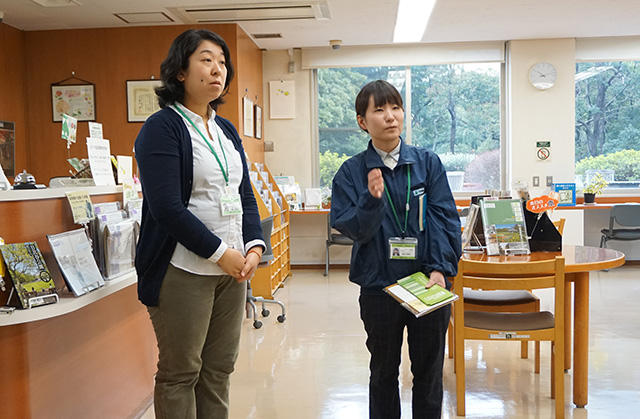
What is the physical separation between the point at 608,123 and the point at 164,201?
7125mm

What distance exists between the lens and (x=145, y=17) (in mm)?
5355

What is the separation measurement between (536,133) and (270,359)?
4871 millimetres

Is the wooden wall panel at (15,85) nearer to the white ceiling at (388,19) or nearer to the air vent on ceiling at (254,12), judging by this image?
the white ceiling at (388,19)

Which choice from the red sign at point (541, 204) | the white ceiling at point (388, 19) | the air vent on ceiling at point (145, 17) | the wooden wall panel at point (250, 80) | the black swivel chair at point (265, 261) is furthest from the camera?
the wooden wall panel at point (250, 80)

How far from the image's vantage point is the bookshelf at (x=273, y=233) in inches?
212

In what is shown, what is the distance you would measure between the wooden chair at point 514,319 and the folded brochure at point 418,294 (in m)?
0.75

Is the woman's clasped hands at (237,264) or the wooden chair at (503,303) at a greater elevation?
the woman's clasped hands at (237,264)

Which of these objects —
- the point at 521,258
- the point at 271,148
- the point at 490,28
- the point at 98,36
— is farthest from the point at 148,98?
the point at 521,258

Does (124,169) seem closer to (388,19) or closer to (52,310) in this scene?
(52,310)

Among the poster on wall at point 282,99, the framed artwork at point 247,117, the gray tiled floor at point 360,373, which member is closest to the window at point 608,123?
the gray tiled floor at point 360,373

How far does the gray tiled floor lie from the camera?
2873mm

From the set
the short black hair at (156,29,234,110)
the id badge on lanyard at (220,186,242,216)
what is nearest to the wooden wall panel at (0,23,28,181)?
the short black hair at (156,29,234,110)

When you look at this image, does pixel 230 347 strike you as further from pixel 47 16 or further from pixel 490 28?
pixel 490 28

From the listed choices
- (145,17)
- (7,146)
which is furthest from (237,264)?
(7,146)
